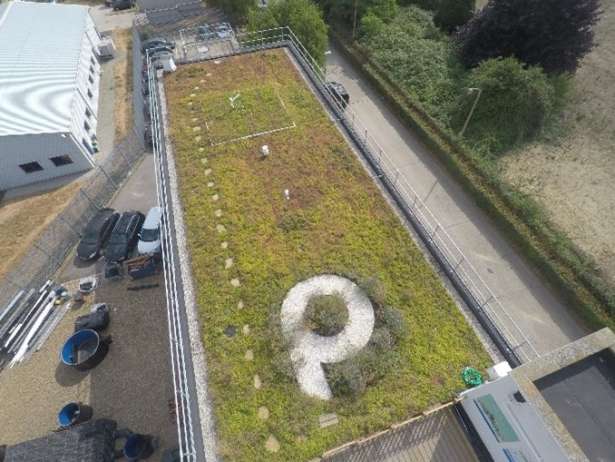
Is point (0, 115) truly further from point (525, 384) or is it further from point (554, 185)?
point (554, 185)

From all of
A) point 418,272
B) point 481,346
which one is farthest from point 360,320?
point 481,346

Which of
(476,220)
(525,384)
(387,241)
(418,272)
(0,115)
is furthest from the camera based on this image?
(0,115)

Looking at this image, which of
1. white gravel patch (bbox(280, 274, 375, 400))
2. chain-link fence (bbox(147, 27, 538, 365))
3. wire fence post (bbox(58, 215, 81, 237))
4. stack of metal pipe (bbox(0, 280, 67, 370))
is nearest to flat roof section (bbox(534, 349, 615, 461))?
chain-link fence (bbox(147, 27, 538, 365))

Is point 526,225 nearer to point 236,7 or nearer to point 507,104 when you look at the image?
point 507,104

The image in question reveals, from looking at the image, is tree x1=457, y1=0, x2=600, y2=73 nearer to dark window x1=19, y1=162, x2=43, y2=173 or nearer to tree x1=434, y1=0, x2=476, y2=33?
tree x1=434, y1=0, x2=476, y2=33

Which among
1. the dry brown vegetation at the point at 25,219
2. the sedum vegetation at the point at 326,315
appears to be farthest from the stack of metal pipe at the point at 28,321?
the sedum vegetation at the point at 326,315

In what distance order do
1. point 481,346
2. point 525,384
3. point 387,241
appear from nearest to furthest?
1. point 525,384
2. point 481,346
3. point 387,241
